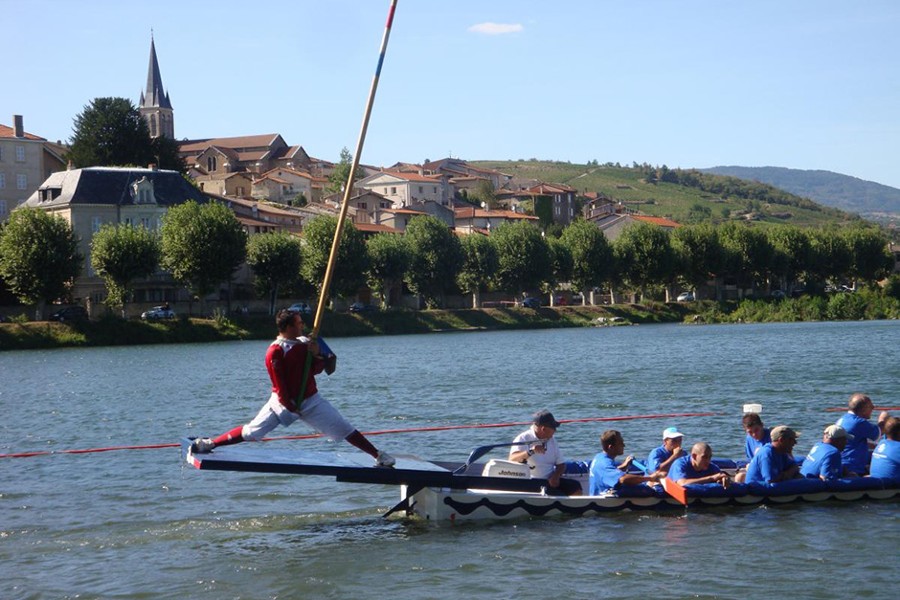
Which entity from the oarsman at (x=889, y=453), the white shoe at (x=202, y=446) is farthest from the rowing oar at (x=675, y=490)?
the white shoe at (x=202, y=446)

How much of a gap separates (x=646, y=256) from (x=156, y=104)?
8316 centimetres

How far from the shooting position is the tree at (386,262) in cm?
8956

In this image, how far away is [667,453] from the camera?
1762cm

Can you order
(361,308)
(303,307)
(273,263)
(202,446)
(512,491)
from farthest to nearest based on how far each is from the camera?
(361,308)
(303,307)
(273,263)
(512,491)
(202,446)

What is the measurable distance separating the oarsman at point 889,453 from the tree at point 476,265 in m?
77.8

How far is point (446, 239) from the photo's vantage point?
94750mm

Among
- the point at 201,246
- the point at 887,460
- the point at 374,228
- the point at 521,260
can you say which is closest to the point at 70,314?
the point at 201,246

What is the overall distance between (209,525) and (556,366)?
34.7m

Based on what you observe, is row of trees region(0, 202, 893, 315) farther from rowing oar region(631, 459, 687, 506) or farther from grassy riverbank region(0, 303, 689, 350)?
rowing oar region(631, 459, 687, 506)

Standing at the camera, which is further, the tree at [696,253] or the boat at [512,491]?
the tree at [696,253]

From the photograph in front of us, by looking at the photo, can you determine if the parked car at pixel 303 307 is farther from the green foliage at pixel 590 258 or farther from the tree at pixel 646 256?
the tree at pixel 646 256

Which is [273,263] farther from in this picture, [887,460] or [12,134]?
[887,460]

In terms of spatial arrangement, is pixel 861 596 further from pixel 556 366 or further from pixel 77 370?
pixel 77 370

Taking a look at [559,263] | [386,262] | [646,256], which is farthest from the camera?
[646,256]
